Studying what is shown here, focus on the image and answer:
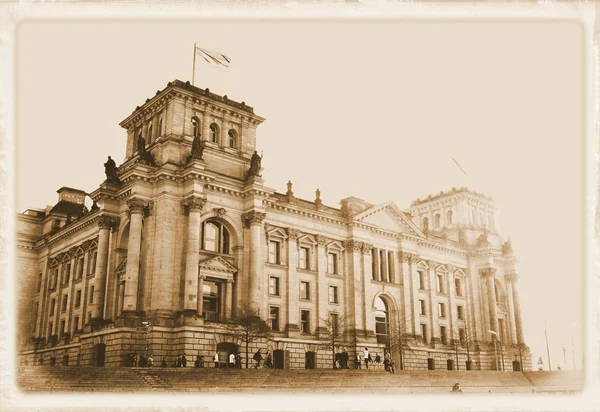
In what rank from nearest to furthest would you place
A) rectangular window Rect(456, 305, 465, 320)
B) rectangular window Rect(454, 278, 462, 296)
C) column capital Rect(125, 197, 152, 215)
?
column capital Rect(125, 197, 152, 215) < rectangular window Rect(456, 305, 465, 320) < rectangular window Rect(454, 278, 462, 296)

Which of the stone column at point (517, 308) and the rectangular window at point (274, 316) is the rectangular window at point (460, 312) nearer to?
the stone column at point (517, 308)

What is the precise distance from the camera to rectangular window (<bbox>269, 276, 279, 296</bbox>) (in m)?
51.9

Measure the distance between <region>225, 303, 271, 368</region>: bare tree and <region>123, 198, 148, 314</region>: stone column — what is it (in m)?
7.31

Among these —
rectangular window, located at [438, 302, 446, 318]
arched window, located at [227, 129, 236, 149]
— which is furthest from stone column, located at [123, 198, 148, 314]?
rectangular window, located at [438, 302, 446, 318]

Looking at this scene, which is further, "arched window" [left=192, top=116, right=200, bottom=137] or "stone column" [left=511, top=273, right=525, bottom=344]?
"stone column" [left=511, top=273, right=525, bottom=344]

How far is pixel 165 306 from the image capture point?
4416cm

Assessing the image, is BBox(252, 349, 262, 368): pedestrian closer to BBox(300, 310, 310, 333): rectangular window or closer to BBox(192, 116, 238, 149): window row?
BBox(300, 310, 310, 333): rectangular window

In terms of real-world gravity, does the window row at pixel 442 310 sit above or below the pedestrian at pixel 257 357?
above

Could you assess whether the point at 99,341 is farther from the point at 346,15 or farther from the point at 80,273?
the point at 346,15

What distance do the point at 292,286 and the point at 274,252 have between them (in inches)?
132

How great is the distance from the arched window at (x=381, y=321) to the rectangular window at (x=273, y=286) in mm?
12242

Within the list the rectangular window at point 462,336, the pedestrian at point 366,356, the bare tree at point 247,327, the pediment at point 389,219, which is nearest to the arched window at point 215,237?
the bare tree at point 247,327

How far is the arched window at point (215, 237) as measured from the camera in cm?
4825

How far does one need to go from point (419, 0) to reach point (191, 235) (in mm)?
31024
